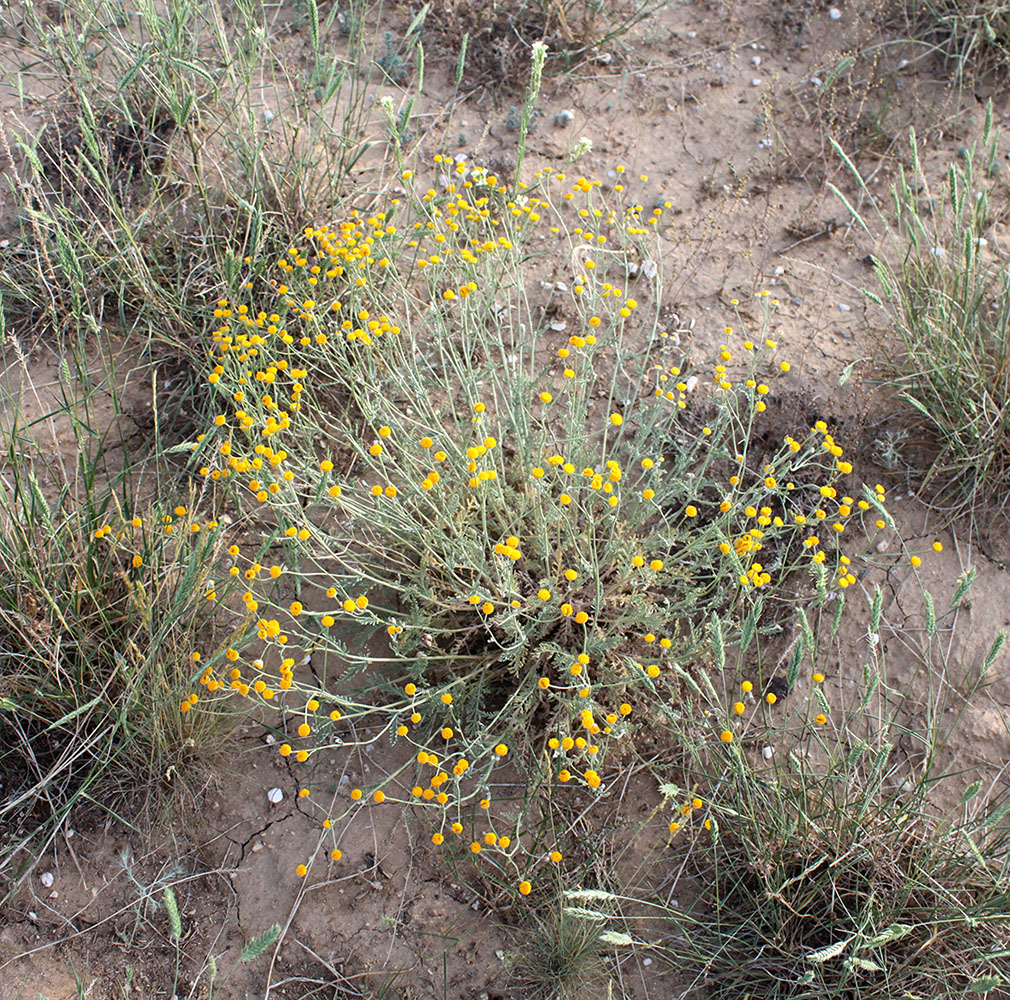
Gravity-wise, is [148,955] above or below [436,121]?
below

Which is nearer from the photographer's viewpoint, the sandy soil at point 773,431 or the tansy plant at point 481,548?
the tansy plant at point 481,548

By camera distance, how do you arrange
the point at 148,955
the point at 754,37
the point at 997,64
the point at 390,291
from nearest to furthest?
the point at 148,955 < the point at 390,291 < the point at 997,64 < the point at 754,37

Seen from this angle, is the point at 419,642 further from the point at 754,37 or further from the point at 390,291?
the point at 754,37

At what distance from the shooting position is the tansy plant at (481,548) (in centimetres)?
230

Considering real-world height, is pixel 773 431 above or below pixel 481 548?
below

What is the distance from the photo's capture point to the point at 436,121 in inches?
167

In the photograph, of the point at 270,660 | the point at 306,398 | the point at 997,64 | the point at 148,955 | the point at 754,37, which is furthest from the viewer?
the point at 754,37

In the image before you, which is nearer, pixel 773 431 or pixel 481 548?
pixel 481 548

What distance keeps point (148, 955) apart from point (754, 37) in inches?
201

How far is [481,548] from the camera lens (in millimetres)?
2391

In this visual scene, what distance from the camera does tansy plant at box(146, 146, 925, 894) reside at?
7.54ft

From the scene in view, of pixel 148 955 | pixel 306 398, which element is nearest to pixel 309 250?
pixel 306 398

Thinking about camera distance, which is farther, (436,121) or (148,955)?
(436,121)

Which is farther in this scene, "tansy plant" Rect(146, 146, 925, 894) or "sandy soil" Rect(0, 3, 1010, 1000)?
"sandy soil" Rect(0, 3, 1010, 1000)
